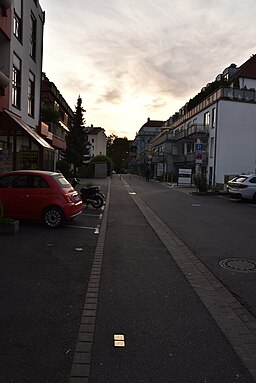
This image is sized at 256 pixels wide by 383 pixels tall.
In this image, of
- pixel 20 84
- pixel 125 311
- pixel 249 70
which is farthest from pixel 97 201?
pixel 249 70

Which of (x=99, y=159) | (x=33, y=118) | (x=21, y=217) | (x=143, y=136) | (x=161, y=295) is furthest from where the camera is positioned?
(x=143, y=136)

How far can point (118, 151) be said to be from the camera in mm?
142000

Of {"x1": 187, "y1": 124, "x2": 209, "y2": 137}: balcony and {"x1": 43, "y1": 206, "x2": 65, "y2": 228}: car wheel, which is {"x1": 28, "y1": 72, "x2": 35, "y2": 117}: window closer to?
{"x1": 43, "y1": 206, "x2": 65, "y2": 228}: car wheel

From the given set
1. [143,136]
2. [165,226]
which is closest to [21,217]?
[165,226]

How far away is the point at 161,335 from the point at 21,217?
7.44 meters

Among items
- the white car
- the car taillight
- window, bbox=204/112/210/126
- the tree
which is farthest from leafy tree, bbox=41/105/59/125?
the car taillight

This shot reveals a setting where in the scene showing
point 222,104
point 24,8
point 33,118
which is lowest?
point 33,118

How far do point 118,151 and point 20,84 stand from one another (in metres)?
121

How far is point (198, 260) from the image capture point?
286 inches

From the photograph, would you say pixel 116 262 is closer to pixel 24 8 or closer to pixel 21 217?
pixel 21 217

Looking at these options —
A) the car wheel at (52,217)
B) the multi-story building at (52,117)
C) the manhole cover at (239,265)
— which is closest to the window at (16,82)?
the multi-story building at (52,117)

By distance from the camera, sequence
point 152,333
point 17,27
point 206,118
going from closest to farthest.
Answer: point 152,333
point 17,27
point 206,118

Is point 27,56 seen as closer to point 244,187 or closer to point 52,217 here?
point 244,187

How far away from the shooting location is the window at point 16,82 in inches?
782
